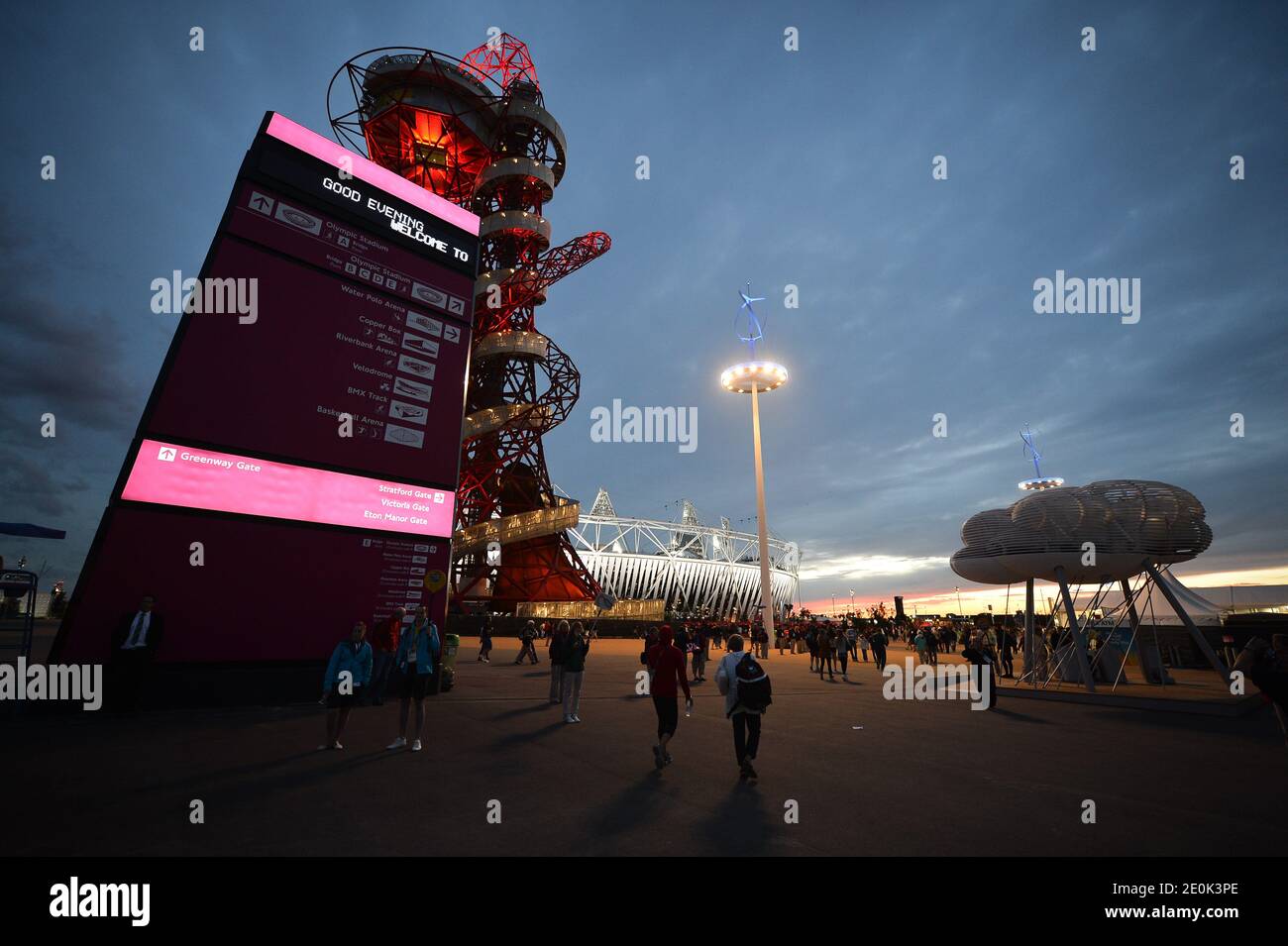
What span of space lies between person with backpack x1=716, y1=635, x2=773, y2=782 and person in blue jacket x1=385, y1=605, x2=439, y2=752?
4.07 metres

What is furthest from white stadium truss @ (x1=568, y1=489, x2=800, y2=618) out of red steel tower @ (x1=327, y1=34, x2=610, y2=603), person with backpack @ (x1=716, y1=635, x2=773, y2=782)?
person with backpack @ (x1=716, y1=635, x2=773, y2=782)

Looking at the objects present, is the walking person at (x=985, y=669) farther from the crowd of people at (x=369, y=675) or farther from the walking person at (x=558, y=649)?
the crowd of people at (x=369, y=675)

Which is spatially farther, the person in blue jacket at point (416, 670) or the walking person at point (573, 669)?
the walking person at point (573, 669)

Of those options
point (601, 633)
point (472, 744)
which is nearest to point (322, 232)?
point (472, 744)

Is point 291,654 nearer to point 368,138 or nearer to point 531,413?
point 531,413

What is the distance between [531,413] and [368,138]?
19293 mm

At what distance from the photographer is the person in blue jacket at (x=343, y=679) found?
7.31 meters

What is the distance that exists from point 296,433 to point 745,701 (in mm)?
10002

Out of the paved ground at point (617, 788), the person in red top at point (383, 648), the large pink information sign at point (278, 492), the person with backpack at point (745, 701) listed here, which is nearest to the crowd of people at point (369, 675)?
the paved ground at point (617, 788)

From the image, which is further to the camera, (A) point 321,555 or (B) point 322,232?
(B) point 322,232

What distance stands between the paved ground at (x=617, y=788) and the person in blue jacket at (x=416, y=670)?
1.21 ft

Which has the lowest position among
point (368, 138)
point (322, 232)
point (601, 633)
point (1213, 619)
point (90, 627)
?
point (601, 633)
